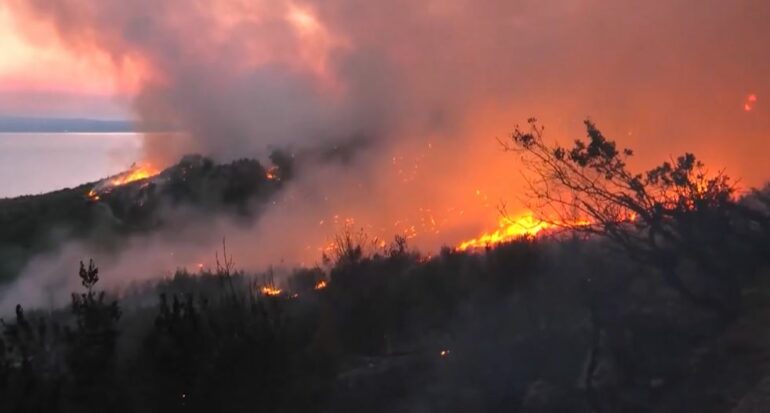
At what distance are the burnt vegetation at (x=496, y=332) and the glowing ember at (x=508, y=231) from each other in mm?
1245

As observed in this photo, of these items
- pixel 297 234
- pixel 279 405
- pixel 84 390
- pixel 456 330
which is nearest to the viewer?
pixel 84 390

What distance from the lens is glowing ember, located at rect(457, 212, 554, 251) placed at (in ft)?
38.2

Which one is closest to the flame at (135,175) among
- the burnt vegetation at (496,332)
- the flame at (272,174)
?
the flame at (272,174)

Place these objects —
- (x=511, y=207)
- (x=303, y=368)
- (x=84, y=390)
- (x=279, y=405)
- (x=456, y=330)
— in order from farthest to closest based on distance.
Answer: (x=511, y=207) → (x=456, y=330) → (x=303, y=368) → (x=279, y=405) → (x=84, y=390)

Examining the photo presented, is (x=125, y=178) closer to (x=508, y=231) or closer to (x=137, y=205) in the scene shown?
(x=137, y=205)

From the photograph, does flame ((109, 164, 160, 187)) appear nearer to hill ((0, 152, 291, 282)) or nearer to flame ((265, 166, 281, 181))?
hill ((0, 152, 291, 282))

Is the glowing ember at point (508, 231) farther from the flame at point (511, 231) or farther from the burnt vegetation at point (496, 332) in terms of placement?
the burnt vegetation at point (496, 332)

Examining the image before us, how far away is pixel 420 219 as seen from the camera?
16.5m

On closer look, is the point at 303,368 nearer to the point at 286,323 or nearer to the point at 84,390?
the point at 286,323

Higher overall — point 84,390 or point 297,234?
point 297,234

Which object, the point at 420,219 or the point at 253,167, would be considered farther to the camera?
the point at 253,167

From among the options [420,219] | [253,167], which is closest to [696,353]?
[420,219]

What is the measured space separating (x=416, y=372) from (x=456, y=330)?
1.02m

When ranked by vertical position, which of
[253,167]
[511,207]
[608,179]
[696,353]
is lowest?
[696,353]
